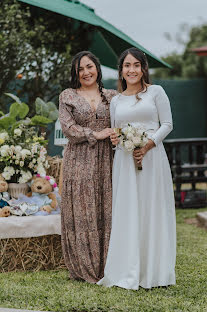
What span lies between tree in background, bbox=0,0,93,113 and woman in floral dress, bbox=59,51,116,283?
275 centimetres

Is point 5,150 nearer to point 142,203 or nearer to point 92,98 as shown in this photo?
point 92,98

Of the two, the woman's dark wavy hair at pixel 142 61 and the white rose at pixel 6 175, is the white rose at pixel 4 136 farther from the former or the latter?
the woman's dark wavy hair at pixel 142 61

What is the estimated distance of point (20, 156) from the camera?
16.8 ft

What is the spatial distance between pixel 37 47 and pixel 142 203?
3846mm

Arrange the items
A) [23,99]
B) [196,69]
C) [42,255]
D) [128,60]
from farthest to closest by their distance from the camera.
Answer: [196,69]
[23,99]
[42,255]
[128,60]

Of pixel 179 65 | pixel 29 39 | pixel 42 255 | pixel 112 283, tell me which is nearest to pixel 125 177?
pixel 112 283

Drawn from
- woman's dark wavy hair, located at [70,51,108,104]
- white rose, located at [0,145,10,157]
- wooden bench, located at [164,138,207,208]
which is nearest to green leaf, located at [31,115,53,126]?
white rose, located at [0,145,10,157]

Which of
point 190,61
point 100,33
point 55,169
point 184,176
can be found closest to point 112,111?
point 55,169

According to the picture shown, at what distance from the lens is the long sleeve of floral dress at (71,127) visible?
442 centimetres

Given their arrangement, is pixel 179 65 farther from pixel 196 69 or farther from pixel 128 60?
pixel 128 60

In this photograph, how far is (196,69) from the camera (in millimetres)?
22531

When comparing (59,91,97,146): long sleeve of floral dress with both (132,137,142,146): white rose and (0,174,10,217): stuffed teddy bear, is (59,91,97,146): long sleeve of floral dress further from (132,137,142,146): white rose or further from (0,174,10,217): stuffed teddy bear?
(0,174,10,217): stuffed teddy bear

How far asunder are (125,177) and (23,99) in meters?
4.01

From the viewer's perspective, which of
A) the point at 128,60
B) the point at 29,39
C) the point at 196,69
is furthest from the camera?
the point at 196,69
